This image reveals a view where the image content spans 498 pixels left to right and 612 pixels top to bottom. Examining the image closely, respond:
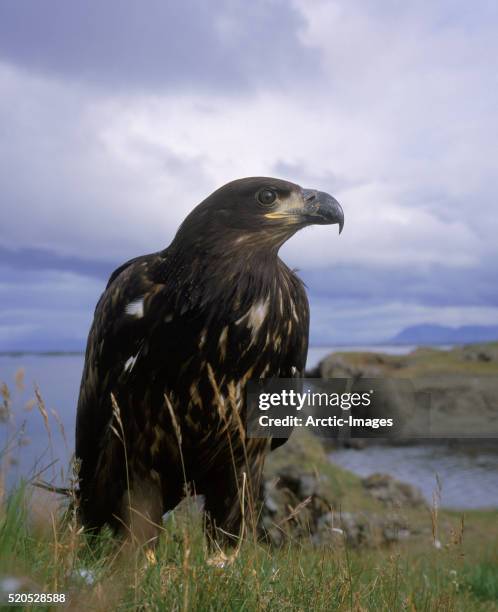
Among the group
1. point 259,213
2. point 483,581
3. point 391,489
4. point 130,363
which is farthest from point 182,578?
point 391,489

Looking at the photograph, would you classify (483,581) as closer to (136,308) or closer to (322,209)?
(322,209)

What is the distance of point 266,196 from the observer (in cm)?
460

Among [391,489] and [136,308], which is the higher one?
[136,308]

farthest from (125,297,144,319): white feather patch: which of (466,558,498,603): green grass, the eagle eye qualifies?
(466,558,498,603): green grass

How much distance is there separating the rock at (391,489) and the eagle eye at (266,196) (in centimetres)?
739

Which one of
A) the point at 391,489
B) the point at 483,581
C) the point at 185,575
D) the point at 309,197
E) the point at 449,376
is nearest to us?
the point at 185,575

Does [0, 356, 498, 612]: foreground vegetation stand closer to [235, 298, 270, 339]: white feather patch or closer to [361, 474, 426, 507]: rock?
[235, 298, 270, 339]: white feather patch

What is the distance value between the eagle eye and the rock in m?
7.39

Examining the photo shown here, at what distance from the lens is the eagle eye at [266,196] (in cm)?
459

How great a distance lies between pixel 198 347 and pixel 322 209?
1.21 metres

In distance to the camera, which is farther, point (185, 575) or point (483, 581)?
point (483, 581)

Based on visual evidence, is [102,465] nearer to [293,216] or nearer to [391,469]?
[293,216]

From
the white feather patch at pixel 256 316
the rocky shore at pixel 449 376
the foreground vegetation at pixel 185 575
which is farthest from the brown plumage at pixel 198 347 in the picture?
the rocky shore at pixel 449 376
